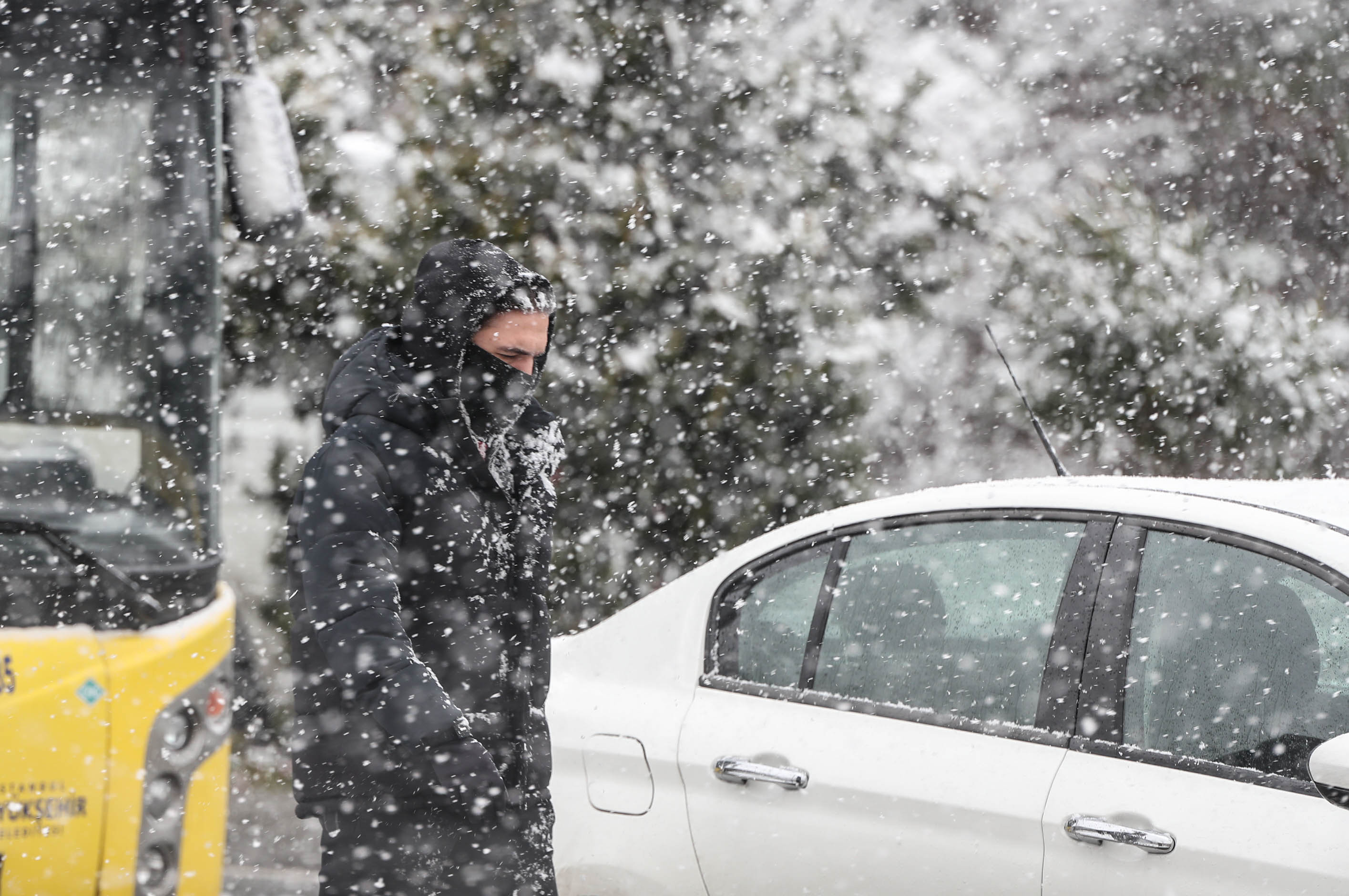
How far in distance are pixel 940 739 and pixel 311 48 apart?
6.15 m

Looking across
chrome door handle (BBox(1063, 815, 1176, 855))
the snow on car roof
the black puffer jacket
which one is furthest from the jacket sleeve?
the snow on car roof

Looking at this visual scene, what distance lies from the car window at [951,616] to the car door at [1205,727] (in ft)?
0.50

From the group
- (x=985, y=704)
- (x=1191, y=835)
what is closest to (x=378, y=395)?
(x=985, y=704)

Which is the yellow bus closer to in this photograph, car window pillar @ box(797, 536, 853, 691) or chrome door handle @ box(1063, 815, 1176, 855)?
car window pillar @ box(797, 536, 853, 691)

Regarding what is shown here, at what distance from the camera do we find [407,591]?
115 inches

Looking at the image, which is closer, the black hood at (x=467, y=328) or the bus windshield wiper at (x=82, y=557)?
the black hood at (x=467, y=328)

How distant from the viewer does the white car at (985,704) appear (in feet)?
8.36

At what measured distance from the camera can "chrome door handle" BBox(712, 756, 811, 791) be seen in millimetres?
3092

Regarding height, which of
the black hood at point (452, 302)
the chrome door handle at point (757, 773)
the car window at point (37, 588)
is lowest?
the car window at point (37, 588)

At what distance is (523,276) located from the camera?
317cm

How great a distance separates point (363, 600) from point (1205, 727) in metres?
1.56

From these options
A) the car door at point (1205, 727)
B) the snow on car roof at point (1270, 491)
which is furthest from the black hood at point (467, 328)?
the car door at point (1205, 727)

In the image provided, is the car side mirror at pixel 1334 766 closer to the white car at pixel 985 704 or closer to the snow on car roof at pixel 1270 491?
the white car at pixel 985 704

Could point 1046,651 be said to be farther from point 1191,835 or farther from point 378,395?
point 378,395
